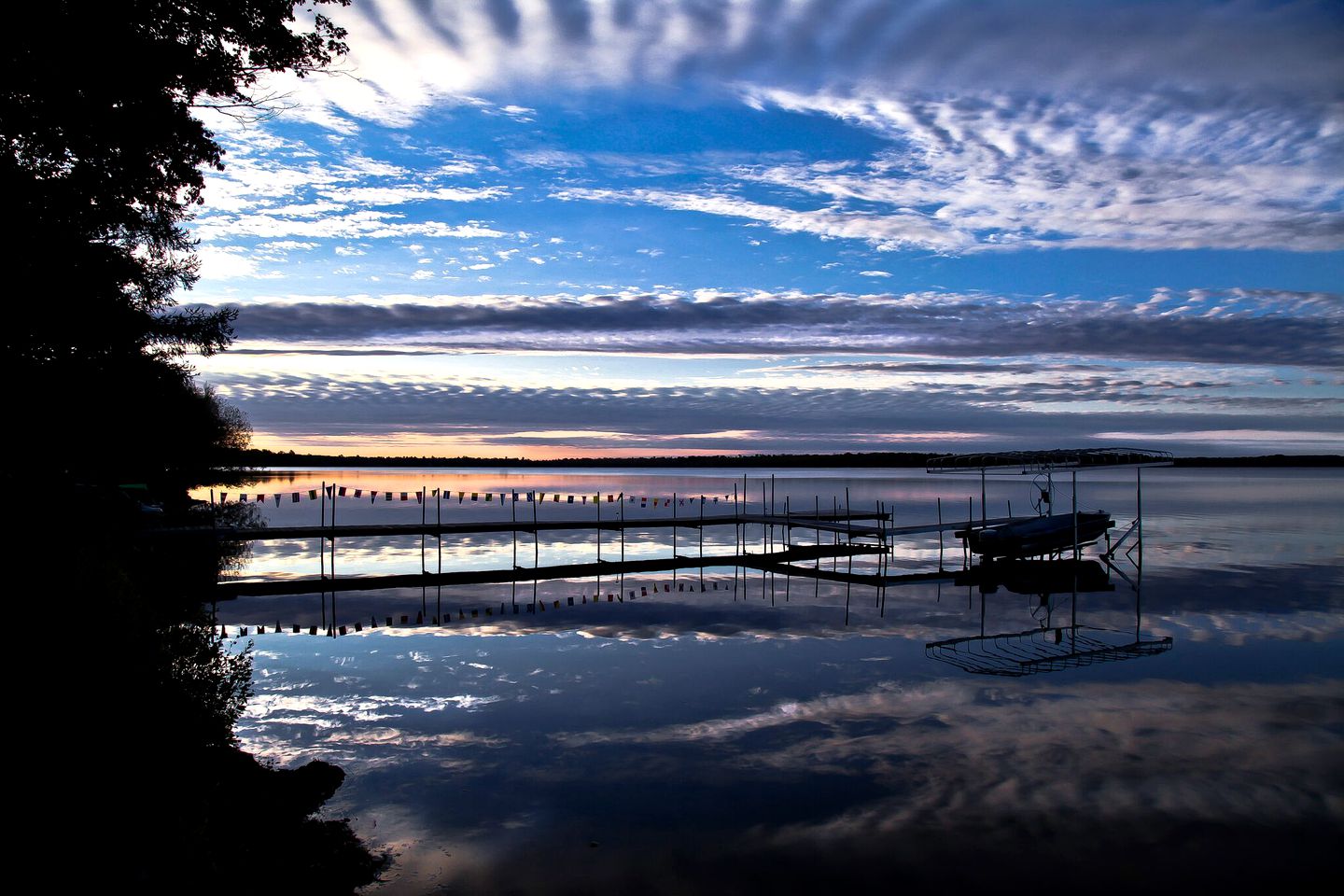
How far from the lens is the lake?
8.77 metres

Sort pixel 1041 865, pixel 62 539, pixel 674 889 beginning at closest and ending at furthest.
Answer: pixel 674 889, pixel 1041 865, pixel 62 539

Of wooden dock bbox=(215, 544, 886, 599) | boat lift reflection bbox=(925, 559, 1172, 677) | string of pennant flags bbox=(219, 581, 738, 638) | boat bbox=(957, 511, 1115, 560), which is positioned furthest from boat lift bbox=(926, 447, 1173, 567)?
string of pennant flags bbox=(219, 581, 738, 638)

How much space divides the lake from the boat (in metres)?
6.49

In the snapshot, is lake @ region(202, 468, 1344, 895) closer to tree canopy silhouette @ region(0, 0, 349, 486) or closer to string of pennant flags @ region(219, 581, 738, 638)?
string of pennant flags @ region(219, 581, 738, 638)

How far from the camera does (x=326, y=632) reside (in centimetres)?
2047

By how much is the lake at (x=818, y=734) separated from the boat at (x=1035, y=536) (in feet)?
21.3

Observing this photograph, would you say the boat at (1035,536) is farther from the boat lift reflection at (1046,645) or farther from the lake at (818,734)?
the lake at (818,734)

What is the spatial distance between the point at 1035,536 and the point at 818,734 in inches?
966

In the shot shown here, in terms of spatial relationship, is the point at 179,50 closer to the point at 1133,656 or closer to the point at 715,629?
the point at 715,629

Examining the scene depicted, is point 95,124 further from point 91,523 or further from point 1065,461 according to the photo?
point 1065,461

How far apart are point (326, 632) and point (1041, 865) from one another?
16.6 metres

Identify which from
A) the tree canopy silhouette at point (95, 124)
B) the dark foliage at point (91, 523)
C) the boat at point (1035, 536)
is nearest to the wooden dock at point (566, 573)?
the boat at point (1035, 536)

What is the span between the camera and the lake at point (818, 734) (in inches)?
345

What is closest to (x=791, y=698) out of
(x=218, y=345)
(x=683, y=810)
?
(x=683, y=810)
